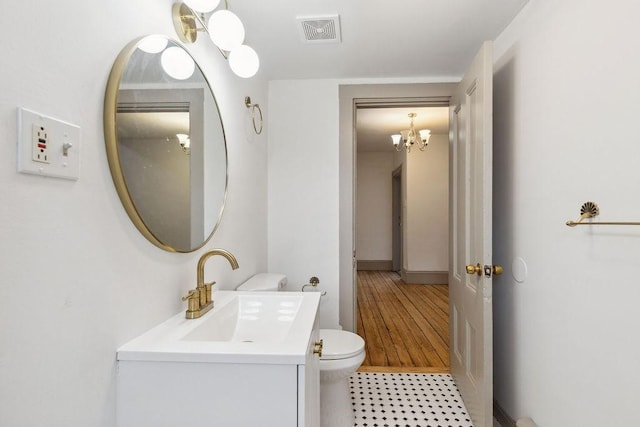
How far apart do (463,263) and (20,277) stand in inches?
77.5

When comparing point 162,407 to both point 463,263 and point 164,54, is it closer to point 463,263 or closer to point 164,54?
point 164,54

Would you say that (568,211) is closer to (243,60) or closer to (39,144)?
(243,60)

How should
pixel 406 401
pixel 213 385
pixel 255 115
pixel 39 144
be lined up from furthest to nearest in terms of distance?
pixel 255 115
pixel 406 401
pixel 213 385
pixel 39 144

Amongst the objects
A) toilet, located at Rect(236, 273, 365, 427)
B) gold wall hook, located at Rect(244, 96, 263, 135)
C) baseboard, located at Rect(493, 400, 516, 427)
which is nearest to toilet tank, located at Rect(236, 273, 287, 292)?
toilet, located at Rect(236, 273, 365, 427)

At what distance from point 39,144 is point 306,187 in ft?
6.25

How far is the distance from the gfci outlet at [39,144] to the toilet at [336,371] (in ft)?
4.02

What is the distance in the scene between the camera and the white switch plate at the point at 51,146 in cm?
63

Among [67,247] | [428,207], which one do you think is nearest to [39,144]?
[67,247]

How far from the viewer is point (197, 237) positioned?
1.32 metres

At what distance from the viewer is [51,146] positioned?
2.30ft

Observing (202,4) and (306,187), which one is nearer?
(202,4)

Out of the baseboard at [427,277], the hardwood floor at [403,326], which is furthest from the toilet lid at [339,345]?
the baseboard at [427,277]

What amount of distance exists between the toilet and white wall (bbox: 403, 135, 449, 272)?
385 centimetres

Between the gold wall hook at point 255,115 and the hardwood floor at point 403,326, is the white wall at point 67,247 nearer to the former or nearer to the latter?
the gold wall hook at point 255,115
